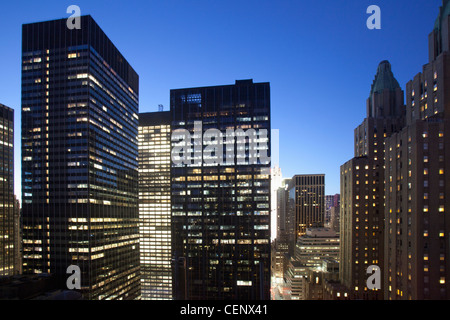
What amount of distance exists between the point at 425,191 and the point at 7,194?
133551 millimetres

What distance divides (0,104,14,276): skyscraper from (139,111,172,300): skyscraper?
48.5 metres

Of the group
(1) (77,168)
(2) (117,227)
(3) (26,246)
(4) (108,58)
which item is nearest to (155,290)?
(2) (117,227)

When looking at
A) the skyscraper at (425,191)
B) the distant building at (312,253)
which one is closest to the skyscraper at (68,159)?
the skyscraper at (425,191)

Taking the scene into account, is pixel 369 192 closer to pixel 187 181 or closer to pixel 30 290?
pixel 187 181

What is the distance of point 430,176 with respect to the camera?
1665 inches

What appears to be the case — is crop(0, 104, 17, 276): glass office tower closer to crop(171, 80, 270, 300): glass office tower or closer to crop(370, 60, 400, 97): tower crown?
crop(171, 80, 270, 300): glass office tower

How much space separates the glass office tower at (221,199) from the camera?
76125mm

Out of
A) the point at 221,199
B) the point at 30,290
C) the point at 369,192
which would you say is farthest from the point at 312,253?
the point at 30,290

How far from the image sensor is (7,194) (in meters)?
117

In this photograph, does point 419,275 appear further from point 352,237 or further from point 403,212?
point 352,237

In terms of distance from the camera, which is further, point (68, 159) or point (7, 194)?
point (7, 194)

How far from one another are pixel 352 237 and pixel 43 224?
7789 centimetres

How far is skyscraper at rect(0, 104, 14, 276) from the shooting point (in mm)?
112688
